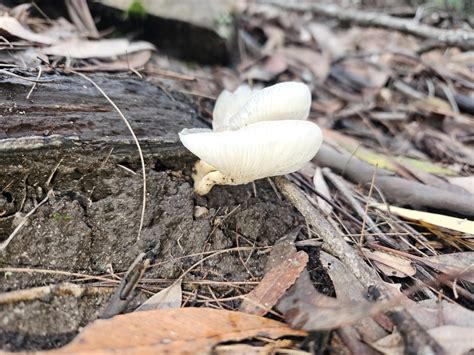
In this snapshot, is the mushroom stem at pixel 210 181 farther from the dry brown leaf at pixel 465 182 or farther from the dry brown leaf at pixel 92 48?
the dry brown leaf at pixel 465 182

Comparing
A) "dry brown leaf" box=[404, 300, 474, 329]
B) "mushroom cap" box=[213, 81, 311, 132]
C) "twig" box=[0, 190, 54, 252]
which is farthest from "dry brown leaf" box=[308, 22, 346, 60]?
"twig" box=[0, 190, 54, 252]

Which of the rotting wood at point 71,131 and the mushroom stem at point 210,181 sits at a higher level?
the rotting wood at point 71,131

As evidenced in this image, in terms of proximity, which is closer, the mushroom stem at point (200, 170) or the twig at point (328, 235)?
the twig at point (328, 235)

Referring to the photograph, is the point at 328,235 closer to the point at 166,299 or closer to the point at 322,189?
the point at 322,189

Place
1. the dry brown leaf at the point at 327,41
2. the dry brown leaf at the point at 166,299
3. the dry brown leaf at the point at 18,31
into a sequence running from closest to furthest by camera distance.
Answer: the dry brown leaf at the point at 166,299, the dry brown leaf at the point at 18,31, the dry brown leaf at the point at 327,41

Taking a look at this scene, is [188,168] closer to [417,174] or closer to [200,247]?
[200,247]

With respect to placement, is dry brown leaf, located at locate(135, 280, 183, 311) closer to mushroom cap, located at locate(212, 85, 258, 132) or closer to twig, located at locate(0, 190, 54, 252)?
twig, located at locate(0, 190, 54, 252)

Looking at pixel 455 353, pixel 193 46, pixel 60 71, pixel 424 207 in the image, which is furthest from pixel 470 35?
pixel 60 71

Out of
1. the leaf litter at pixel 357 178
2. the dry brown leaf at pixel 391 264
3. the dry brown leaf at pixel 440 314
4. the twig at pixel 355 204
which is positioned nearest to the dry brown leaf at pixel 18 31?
the leaf litter at pixel 357 178
